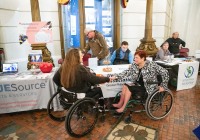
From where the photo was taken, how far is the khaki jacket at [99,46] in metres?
3.44


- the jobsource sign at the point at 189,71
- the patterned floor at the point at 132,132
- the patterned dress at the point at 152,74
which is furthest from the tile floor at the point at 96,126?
the jobsource sign at the point at 189,71

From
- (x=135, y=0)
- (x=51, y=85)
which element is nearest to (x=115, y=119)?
(x=51, y=85)

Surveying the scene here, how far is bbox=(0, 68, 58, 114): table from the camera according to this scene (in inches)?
98.8

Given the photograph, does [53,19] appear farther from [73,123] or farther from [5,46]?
[73,123]

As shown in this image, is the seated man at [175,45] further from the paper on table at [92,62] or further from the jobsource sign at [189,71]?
the paper on table at [92,62]

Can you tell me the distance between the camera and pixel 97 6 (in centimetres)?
480

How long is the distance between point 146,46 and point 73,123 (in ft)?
9.75

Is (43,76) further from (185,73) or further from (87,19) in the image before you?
(185,73)

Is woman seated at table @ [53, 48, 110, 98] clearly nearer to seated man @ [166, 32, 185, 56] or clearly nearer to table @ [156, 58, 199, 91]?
table @ [156, 58, 199, 91]

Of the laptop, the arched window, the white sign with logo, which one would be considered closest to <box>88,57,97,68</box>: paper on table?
the laptop

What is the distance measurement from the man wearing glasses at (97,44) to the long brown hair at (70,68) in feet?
5.07

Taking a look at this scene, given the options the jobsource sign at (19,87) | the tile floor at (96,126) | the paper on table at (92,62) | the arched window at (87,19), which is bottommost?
the tile floor at (96,126)

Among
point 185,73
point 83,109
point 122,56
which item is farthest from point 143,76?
point 185,73

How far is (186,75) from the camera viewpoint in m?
3.61
